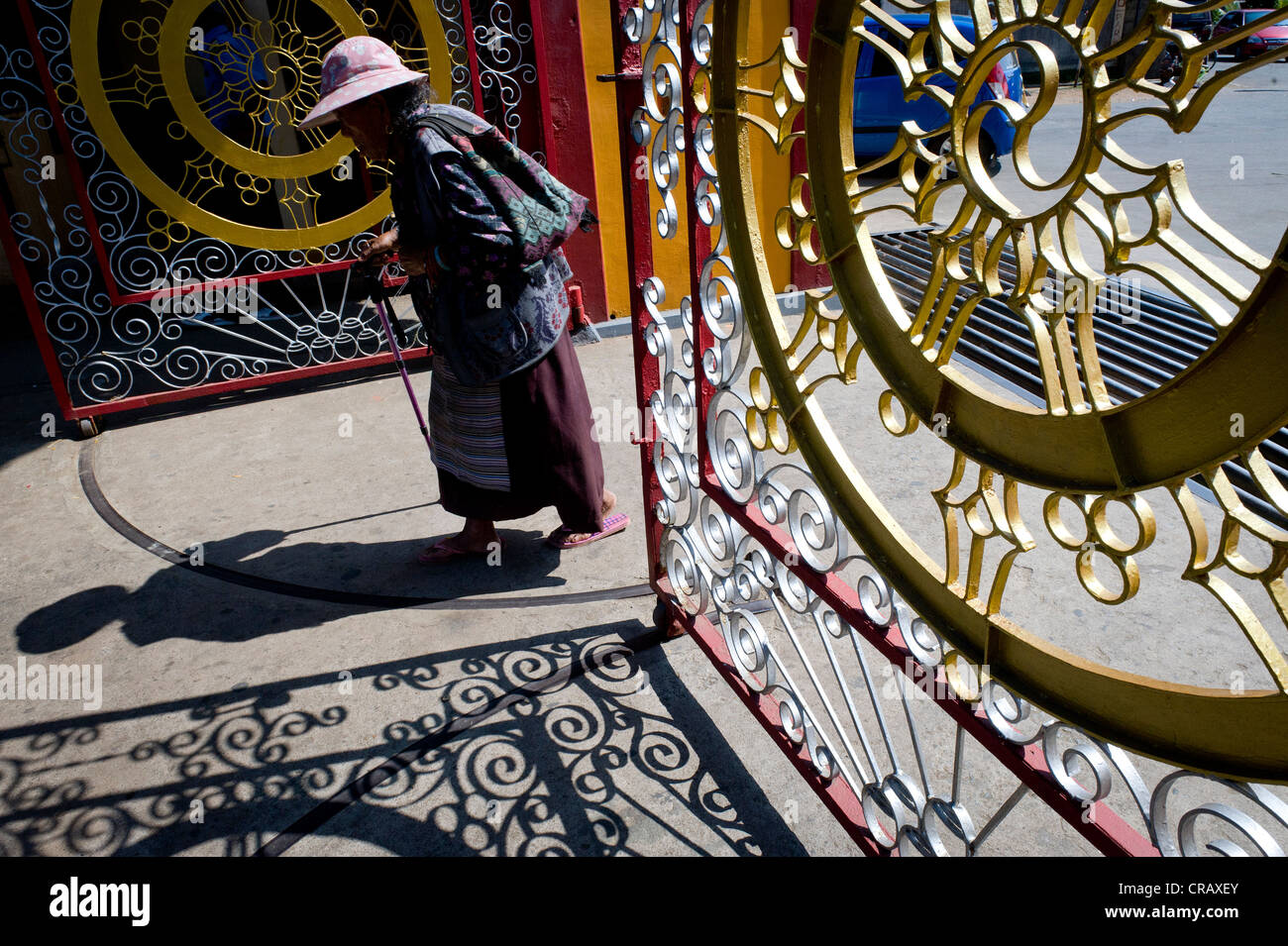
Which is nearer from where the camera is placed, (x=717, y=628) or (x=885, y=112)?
(x=717, y=628)

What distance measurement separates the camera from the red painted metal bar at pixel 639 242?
7.61 feet

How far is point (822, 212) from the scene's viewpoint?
1639 mm

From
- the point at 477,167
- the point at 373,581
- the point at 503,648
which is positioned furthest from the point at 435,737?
the point at 477,167

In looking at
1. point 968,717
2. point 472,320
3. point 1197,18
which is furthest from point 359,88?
point 1197,18

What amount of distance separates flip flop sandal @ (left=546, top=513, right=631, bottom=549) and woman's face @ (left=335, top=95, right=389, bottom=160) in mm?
1421

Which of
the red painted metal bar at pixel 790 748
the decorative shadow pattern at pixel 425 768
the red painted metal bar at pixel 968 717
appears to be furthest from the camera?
the decorative shadow pattern at pixel 425 768

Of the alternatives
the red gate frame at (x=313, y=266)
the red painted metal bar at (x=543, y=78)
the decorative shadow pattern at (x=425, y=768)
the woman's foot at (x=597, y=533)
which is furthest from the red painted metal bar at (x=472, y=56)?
the decorative shadow pattern at (x=425, y=768)

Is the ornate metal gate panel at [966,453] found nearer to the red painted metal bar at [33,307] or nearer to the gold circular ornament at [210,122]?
the gold circular ornament at [210,122]

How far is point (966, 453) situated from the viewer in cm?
143

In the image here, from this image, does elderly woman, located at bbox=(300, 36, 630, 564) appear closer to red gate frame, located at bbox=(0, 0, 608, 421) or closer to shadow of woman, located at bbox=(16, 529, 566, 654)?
shadow of woman, located at bbox=(16, 529, 566, 654)

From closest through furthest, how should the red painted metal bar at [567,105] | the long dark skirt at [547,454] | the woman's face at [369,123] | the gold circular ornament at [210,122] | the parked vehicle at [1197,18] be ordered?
the parked vehicle at [1197,18] → the woman's face at [369,123] → the long dark skirt at [547,454] → the gold circular ornament at [210,122] → the red painted metal bar at [567,105]

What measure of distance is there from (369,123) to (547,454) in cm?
116

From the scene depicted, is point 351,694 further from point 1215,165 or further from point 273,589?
point 1215,165

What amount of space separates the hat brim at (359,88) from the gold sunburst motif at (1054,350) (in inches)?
46.3
